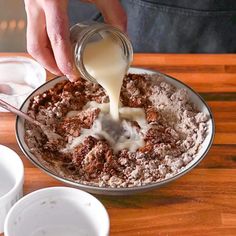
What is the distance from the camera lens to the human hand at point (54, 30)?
87cm

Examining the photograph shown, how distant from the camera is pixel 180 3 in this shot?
128 centimetres

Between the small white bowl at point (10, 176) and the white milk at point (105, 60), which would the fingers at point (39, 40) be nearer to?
the white milk at point (105, 60)

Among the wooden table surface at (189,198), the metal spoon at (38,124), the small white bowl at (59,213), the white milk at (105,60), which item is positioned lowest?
the wooden table surface at (189,198)

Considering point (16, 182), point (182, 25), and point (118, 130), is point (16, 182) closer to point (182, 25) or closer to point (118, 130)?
point (118, 130)

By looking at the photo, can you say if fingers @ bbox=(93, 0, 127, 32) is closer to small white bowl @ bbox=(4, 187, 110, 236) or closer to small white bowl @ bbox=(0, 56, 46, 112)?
small white bowl @ bbox=(0, 56, 46, 112)

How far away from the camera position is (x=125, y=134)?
955 millimetres

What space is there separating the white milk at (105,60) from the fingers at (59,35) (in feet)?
0.19

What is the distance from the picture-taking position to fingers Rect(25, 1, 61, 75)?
918 mm

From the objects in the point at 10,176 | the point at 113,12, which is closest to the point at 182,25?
the point at 113,12

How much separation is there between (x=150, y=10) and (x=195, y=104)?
0.36 meters

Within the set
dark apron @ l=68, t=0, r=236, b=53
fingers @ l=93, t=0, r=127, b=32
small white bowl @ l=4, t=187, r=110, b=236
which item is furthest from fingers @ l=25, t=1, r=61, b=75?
dark apron @ l=68, t=0, r=236, b=53

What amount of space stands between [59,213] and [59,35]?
0.83ft

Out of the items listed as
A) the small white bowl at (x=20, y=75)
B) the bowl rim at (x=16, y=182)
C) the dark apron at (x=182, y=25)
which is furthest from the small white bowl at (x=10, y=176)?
the dark apron at (x=182, y=25)

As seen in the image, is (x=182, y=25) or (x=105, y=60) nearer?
(x=105, y=60)
